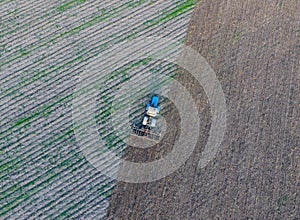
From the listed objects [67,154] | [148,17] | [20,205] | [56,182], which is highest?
[148,17]

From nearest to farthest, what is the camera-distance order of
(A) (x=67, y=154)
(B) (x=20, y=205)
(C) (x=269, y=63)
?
(B) (x=20, y=205), (A) (x=67, y=154), (C) (x=269, y=63)

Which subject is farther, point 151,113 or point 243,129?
point 243,129

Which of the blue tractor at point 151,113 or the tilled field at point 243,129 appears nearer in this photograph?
the tilled field at point 243,129

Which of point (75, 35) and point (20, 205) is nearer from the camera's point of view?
point (20, 205)

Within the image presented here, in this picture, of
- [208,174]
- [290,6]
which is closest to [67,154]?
[208,174]

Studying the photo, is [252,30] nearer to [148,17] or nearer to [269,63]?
[269,63]

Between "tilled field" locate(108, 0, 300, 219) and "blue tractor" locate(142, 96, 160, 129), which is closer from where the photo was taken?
"tilled field" locate(108, 0, 300, 219)

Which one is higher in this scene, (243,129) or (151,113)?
(243,129)

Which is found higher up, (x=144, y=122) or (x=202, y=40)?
(x=202, y=40)
